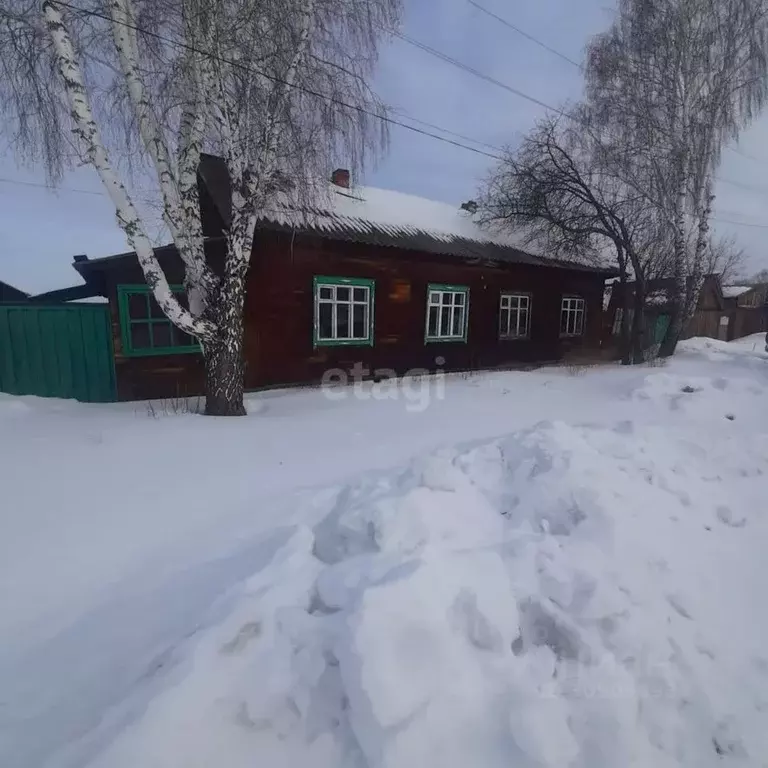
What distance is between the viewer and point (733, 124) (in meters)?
11.6

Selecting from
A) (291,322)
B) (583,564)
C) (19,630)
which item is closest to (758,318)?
(291,322)

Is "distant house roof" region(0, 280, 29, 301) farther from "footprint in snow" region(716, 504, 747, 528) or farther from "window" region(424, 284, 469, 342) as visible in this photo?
"footprint in snow" region(716, 504, 747, 528)

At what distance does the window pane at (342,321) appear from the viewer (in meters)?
8.84

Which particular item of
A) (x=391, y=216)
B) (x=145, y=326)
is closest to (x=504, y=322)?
(x=391, y=216)

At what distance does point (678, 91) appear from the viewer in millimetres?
11141

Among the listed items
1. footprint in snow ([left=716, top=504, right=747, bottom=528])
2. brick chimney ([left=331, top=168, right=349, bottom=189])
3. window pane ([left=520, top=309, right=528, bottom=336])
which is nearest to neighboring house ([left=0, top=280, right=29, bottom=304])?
brick chimney ([left=331, top=168, right=349, bottom=189])

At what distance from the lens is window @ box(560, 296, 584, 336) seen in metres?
Answer: 13.2

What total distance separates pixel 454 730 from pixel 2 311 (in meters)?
8.15

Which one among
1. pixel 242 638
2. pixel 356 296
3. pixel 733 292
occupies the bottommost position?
pixel 242 638

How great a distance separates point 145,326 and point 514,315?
8742 millimetres

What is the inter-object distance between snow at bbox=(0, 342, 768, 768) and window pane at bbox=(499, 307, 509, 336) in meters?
7.97

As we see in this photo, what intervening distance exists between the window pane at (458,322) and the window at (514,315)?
1.35m

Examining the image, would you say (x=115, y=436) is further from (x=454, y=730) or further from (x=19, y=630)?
(x=454, y=730)

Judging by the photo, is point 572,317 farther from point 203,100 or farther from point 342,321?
point 203,100
